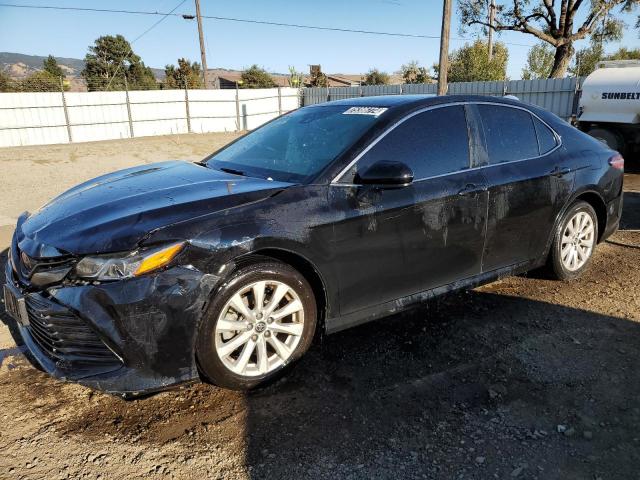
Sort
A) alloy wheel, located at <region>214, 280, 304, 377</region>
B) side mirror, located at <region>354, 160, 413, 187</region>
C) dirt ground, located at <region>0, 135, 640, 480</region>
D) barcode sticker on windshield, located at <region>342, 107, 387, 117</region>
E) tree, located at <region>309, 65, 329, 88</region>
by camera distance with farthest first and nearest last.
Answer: tree, located at <region>309, 65, 329, 88</region>, barcode sticker on windshield, located at <region>342, 107, 387, 117</region>, side mirror, located at <region>354, 160, 413, 187</region>, alloy wheel, located at <region>214, 280, 304, 377</region>, dirt ground, located at <region>0, 135, 640, 480</region>

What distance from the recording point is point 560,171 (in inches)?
162

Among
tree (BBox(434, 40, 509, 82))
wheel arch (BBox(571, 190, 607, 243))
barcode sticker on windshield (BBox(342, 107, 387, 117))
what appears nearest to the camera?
barcode sticker on windshield (BBox(342, 107, 387, 117))

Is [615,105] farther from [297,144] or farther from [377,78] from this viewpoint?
[377,78]

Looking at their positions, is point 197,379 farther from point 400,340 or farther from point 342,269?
point 400,340

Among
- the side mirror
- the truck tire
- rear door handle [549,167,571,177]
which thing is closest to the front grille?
the side mirror

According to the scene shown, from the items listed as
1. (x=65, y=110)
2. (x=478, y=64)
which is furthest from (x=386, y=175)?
(x=478, y=64)

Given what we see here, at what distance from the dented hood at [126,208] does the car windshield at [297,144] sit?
0.20 meters

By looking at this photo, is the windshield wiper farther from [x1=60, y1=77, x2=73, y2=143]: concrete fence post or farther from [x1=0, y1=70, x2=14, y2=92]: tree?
[x1=0, y1=70, x2=14, y2=92]: tree

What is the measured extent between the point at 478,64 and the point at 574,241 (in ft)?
101

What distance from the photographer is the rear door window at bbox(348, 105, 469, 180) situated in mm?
3258

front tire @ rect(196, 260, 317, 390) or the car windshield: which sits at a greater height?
the car windshield

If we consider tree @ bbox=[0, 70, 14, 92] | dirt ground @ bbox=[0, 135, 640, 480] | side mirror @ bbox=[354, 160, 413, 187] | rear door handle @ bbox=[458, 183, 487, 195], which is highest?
tree @ bbox=[0, 70, 14, 92]

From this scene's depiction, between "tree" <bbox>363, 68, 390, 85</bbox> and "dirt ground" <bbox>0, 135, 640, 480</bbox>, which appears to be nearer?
"dirt ground" <bbox>0, 135, 640, 480</bbox>

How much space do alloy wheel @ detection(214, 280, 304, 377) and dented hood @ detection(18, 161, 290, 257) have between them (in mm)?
507
